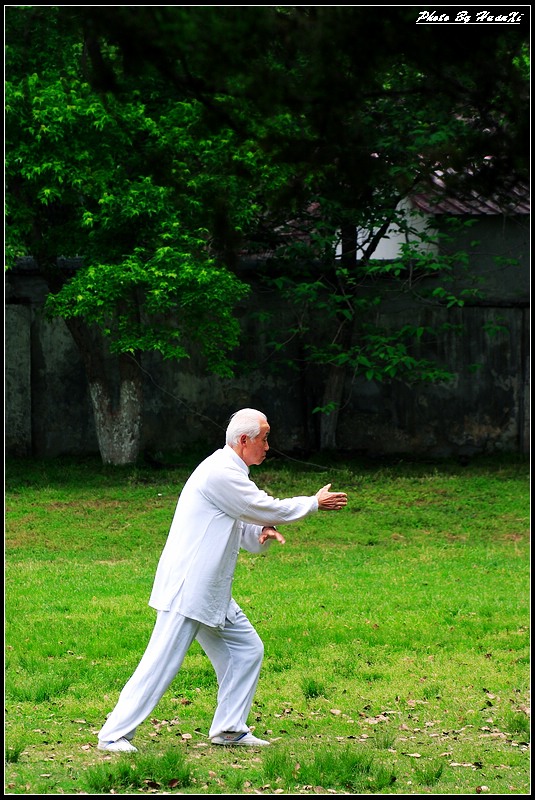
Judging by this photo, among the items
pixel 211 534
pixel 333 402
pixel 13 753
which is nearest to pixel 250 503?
pixel 211 534

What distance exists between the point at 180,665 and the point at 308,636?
2806 mm

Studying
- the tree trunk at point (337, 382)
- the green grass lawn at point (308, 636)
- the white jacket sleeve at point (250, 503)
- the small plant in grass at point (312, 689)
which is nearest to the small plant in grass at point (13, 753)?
the green grass lawn at point (308, 636)

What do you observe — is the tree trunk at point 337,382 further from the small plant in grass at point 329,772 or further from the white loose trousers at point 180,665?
the small plant in grass at point 329,772

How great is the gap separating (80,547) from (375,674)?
202 inches

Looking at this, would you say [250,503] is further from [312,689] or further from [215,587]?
[312,689]

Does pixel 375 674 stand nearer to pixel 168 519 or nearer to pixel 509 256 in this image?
pixel 168 519

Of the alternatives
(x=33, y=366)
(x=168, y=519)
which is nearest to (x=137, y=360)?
(x=33, y=366)

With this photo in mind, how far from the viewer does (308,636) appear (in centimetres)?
871

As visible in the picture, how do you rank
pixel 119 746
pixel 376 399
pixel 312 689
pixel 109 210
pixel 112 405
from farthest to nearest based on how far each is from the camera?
pixel 376 399, pixel 112 405, pixel 109 210, pixel 312 689, pixel 119 746

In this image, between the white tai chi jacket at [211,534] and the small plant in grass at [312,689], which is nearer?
the white tai chi jacket at [211,534]

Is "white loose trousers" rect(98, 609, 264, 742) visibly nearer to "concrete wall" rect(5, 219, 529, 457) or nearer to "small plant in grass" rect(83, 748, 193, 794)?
"small plant in grass" rect(83, 748, 193, 794)

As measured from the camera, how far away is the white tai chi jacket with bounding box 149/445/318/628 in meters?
5.92

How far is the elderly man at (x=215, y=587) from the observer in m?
5.84

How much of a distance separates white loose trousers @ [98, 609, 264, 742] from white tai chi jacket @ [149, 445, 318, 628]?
11cm
